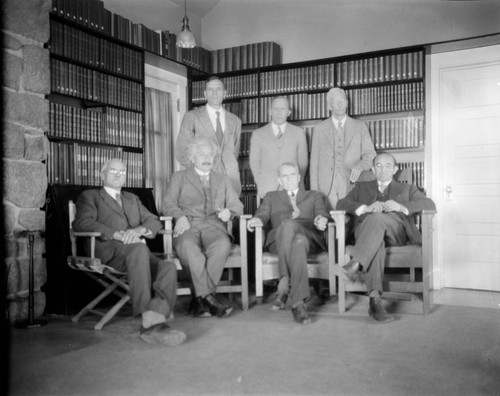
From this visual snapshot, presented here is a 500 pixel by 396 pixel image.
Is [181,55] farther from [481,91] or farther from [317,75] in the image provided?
[481,91]

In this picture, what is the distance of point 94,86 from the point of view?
4.22 m

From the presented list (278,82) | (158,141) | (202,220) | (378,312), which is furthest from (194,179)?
(278,82)

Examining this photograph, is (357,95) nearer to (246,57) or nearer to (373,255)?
(246,57)

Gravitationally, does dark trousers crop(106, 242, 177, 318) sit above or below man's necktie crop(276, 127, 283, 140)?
below

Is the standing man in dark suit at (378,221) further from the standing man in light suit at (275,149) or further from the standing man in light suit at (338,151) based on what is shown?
the standing man in light suit at (275,149)

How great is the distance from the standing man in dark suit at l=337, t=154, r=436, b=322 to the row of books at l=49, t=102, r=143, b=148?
6.15ft

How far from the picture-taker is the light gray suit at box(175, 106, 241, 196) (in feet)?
14.3

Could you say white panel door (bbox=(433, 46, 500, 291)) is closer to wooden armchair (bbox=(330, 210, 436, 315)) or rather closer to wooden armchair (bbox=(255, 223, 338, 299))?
wooden armchair (bbox=(330, 210, 436, 315))

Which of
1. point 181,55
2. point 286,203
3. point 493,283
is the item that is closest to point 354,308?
point 286,203

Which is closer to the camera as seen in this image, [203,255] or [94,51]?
[203,255]

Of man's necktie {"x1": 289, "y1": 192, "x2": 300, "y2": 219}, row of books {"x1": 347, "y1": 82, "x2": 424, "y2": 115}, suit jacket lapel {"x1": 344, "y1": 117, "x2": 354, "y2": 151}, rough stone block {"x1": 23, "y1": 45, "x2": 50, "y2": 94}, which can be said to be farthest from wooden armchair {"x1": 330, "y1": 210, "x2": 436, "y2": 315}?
rough stone block {"x1": 23, "y1": 45, "x2": 50, "y2": 94}

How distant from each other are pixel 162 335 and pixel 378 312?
1342 mm

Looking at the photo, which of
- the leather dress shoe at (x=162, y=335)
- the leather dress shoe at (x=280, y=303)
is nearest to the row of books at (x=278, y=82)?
the leather dress shoe at (x=280, y=303)

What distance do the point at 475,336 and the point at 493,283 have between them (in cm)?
163
